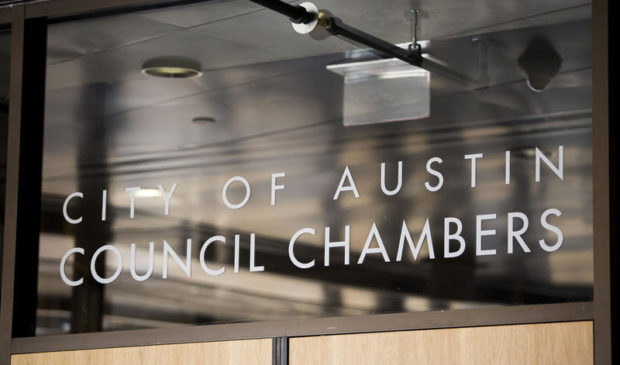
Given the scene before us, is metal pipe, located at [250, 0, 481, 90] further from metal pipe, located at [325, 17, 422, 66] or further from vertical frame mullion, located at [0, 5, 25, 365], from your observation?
vertical frame mullion, located at [0, 5, 25, 365]

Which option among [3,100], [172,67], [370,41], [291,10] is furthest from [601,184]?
[3,100]

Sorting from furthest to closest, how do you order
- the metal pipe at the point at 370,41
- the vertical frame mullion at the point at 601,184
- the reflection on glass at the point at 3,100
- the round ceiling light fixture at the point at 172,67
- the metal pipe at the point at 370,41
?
the reflection on glass at the point at 3,100, the round ceiling light fixture at the point at 172,67, the metal pipe at the point at 370,41, the metal pipe at the point at 370,41, the vertical frame mullion at the point at 601,184

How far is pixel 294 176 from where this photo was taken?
4.28 metres

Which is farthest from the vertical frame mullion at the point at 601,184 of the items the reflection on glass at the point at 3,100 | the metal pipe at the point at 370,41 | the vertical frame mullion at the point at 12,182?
the reflection on glass at the point at 3,100

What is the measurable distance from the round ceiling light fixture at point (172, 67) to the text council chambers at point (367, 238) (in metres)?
0.42

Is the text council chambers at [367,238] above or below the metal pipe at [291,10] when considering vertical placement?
below

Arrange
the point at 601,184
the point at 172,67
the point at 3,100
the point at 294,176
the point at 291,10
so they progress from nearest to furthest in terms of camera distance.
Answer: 1. the point at 601,184
2. the point at 291,10
3. the point at 294,176
4. the point at 172,67
5. the point at 3,100

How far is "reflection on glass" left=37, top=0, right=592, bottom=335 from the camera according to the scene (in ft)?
12.8

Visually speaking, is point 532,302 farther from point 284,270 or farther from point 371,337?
point 284,270

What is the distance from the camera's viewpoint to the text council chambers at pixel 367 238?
3891mm

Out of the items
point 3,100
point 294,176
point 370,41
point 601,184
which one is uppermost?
point 370,41

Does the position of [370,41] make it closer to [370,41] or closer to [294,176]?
[370,41]

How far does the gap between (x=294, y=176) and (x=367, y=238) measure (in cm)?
35

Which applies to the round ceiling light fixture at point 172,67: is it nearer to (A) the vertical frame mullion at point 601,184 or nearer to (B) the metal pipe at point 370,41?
(B) the metal pipe at point 370,41
